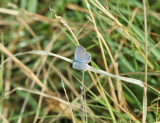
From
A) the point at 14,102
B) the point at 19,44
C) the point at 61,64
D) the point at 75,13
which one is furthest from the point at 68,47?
the point at 14,102

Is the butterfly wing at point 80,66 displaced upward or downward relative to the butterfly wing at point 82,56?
downward

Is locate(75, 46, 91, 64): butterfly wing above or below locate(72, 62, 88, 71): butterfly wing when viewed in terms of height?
above

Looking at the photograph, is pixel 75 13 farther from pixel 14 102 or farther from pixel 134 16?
pixel 14 102

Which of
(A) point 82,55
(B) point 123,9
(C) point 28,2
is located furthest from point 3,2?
(A) point 82,55

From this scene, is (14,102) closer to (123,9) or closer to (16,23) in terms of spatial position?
(16,23)

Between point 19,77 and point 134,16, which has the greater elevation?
point 134,16

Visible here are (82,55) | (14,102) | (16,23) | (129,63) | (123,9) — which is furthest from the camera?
(16,23)

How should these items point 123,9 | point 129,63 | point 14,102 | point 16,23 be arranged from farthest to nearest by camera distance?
point 16,23 → point 14,102 → point 123,9 → point 129,63

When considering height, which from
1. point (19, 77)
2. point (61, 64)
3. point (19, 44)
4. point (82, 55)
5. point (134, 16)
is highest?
point (134, 16)

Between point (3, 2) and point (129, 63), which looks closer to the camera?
Answer: point (129, 63)
